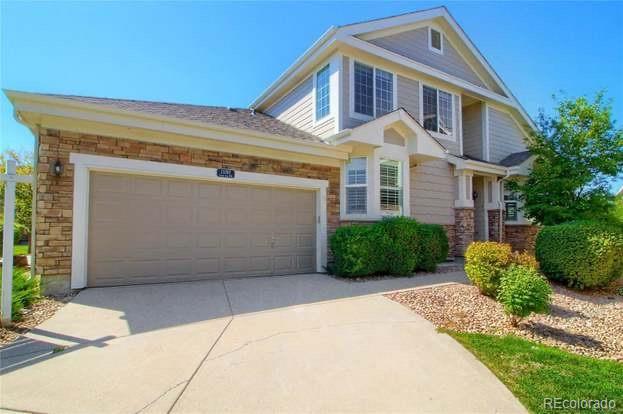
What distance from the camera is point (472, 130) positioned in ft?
44.7

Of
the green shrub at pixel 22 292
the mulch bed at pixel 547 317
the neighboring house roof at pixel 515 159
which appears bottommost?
the mulch bed at pixel 547 317

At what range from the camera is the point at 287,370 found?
3104 mm

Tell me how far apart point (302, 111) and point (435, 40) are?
611cm

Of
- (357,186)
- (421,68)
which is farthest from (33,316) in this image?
(421,68)

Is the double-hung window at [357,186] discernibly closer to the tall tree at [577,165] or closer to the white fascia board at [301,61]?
the white fascia board at [301,61]

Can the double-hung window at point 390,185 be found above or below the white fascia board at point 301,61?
below

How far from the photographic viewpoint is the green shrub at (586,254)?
6875mm

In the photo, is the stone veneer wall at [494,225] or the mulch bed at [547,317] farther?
the stone veneer wall at [494,225]

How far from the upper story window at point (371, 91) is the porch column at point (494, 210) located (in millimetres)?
6077

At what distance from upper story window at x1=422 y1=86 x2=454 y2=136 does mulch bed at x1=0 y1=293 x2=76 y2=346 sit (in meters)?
11.5

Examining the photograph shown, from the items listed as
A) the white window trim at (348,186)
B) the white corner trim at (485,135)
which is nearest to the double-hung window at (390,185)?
the white window trim at (348,186)

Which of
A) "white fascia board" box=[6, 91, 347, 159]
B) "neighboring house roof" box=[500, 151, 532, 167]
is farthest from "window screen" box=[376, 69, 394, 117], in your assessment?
"neighboring house roof" box=[500, 151, 532, 167]

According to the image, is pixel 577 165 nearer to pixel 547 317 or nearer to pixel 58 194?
pixel 547 317

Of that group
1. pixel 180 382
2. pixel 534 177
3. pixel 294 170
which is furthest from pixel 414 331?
pixel 534 177
